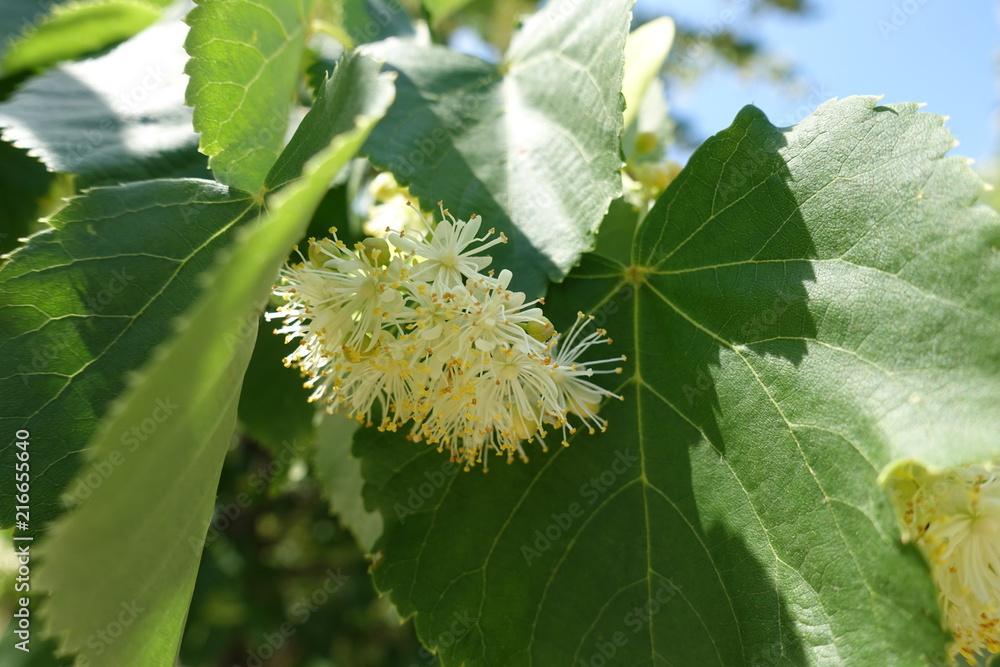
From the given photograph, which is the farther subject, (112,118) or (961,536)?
(112,118)

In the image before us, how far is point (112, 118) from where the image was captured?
143 centimetres

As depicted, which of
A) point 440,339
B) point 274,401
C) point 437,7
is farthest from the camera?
point 437,7

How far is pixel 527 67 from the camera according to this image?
1416 millimetres

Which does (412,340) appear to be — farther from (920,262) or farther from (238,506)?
(238,506)

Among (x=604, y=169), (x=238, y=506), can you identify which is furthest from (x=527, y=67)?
→ (x=238, y=506)

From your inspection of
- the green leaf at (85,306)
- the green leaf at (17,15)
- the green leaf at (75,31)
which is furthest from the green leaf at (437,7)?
the green leaf at (85,306)

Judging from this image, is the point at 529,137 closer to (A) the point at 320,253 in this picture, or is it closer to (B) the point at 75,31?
(A) the point at 320,253

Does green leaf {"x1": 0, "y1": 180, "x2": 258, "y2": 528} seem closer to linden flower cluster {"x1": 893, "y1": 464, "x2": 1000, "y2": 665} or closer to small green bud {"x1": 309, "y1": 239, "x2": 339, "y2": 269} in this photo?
small green bud {"x1": 309, "y1": 239, "x2": 339, "y2": 269}

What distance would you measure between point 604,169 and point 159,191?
27.9 inches

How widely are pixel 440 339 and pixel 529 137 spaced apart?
429mm

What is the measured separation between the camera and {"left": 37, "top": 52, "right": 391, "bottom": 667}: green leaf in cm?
63

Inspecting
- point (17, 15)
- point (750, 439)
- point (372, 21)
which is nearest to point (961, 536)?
point (750, 439)

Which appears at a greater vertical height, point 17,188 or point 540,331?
point 540,331

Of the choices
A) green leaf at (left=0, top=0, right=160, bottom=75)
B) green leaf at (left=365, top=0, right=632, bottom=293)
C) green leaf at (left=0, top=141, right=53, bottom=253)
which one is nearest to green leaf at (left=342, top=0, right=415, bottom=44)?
green leaf at (left=365, top=0, right=632, bottom=293)
